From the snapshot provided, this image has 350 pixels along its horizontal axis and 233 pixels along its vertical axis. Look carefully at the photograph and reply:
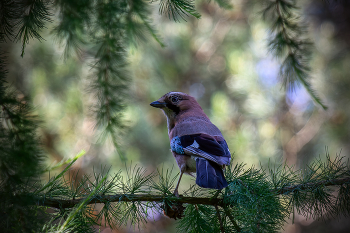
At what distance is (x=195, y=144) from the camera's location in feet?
6.51

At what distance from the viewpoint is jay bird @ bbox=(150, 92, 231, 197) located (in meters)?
1.65

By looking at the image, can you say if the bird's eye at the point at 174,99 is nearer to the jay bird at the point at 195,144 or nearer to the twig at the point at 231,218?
the jay bird at the point at 195,144

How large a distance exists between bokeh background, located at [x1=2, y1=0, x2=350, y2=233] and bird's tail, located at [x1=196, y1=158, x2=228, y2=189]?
1.70 metres

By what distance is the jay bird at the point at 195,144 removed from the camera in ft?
5.41

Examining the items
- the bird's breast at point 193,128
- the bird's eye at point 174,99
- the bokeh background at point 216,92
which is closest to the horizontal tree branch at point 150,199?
the bird's breast at point 193,128

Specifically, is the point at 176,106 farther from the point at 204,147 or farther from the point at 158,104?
the point at 204,147

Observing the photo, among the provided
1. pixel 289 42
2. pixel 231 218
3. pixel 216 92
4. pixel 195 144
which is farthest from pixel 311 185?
pixel 216 92

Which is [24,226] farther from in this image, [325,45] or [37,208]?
[325,45]

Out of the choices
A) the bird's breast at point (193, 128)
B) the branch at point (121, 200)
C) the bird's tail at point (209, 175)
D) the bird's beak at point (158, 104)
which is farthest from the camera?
the bird's beak at point (158, 104)

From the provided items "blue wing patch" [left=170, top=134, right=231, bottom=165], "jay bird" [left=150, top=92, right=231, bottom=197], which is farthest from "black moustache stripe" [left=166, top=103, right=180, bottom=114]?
"blue wing patch" [left=170, top=134, right=231, bottom=165]

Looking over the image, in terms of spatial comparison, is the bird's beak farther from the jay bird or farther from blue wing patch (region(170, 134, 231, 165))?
blue wing patch (region(170, 134, 231, 165))

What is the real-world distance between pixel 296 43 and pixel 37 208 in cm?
192

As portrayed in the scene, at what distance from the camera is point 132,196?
139cm

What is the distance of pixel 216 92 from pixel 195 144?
2629 millimetres
